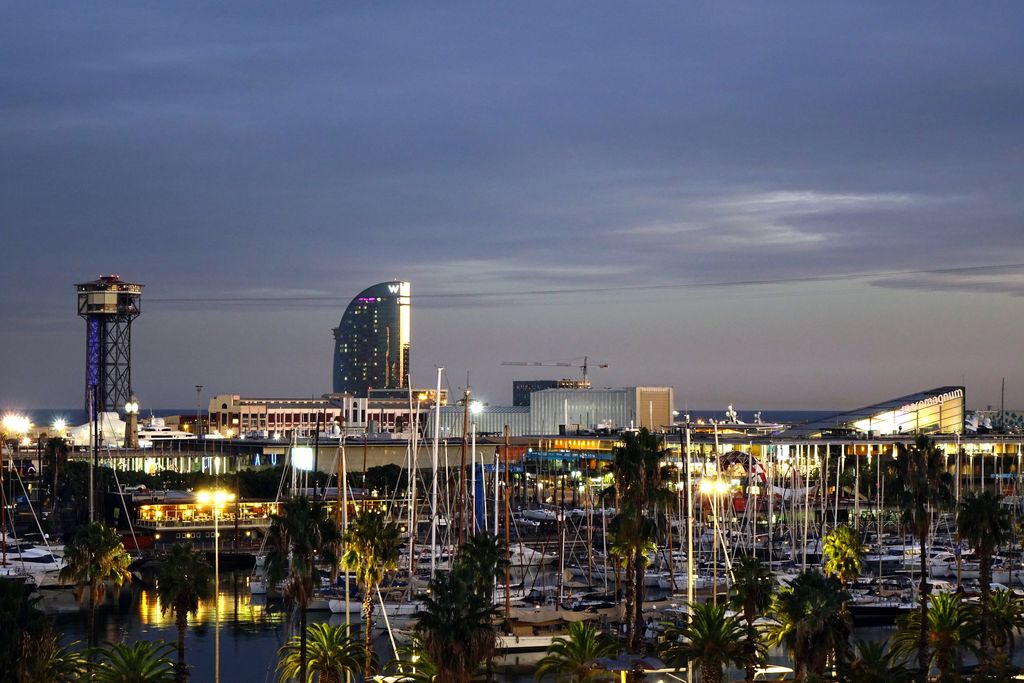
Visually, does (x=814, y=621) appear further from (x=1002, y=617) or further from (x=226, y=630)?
(x=226, y=630)

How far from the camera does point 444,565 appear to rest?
9650 cm

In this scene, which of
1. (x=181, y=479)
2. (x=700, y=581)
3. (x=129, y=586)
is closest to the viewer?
(x=700, y=581)

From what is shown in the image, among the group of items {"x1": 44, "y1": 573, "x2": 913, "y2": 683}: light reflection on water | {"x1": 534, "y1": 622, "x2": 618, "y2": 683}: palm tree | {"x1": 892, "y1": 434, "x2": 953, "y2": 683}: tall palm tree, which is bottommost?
{"x1": 44, "y1": 573, "x2": 913, "y2": 683}: light reflection on water

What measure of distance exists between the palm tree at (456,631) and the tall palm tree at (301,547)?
22.3 feet

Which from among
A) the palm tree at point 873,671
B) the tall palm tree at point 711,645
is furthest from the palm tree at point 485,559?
the palm tree at point 873,671

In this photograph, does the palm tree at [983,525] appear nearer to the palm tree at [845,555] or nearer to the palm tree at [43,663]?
the palm tree at [845,555]

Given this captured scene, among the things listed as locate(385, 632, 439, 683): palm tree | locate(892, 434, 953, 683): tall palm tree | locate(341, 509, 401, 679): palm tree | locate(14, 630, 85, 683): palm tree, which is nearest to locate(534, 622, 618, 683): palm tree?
locate(385, 632, 439, 683): palm tree

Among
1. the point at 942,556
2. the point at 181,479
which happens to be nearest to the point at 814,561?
the point at 942,556

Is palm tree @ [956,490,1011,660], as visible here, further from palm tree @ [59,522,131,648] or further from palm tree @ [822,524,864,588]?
palm tree @ [59,522,131,648]

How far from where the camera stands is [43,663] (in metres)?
45.6

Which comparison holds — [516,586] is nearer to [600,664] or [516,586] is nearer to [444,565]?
[444,565]

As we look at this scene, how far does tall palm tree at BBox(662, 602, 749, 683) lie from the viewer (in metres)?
51.4

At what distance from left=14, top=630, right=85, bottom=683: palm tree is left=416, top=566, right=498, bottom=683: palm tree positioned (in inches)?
472

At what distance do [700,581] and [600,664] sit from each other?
31.0 m
